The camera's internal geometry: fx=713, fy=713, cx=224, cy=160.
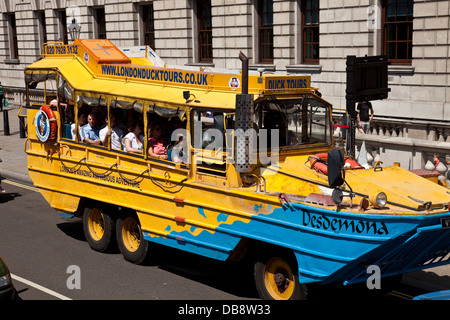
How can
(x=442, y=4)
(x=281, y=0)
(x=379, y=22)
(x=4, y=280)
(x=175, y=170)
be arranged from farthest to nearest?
(x=281, y=0)
(x=379, y=22)
(x=442, y=4)
(x=175, y=170)
(x=4, y=280)

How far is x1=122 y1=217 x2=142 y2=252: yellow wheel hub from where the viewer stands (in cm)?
1181

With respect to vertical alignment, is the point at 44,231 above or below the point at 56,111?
below

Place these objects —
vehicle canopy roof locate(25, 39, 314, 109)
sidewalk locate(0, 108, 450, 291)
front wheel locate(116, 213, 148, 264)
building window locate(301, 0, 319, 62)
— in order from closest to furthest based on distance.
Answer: vehicle canopy roof locate(25, 39, 314, 109) < sidewalk locate(0, 108, 450, 291) < front wheel locate(116, 213, 148, 264) < building window locate(301, 0, 319, 62)

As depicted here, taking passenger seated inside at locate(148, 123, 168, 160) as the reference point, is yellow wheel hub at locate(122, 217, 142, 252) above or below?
below

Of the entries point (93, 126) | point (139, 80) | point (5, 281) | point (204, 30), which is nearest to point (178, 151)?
point (139, 80)

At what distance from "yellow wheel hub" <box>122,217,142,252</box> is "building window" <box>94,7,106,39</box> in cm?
2569

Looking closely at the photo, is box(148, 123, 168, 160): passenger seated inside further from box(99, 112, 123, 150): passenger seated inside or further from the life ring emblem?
the life ring emblem

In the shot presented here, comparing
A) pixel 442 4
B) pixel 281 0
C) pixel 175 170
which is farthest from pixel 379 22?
pixel 175 170

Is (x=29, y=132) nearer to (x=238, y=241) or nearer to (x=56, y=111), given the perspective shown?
(x=56, y=111)

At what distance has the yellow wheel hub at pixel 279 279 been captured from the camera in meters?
9.22

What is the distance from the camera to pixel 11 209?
52.2 feet

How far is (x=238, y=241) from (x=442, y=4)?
1360 centimetres

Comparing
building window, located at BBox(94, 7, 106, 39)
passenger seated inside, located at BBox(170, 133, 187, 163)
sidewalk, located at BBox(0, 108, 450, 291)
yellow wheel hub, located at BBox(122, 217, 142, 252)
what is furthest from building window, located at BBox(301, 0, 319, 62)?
passenger seated inside, located at BBox(170, 133, 187, 163)

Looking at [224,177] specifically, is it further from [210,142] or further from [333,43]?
[333,43]
